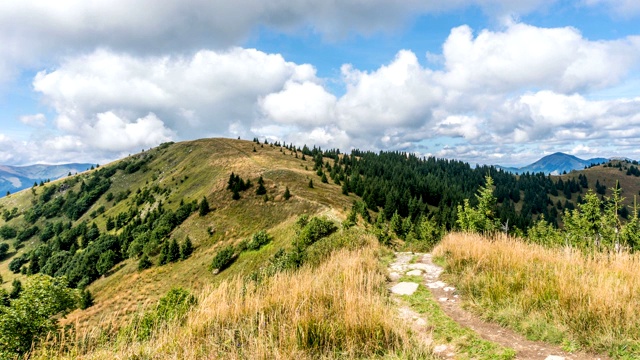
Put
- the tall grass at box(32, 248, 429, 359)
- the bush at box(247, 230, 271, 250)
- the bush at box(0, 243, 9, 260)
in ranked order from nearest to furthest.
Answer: the tall grass at box(32, 248, 429, 359) < the bush at box(247, 230, 271, 250) < the bush at box(0, 243, 9, 260)

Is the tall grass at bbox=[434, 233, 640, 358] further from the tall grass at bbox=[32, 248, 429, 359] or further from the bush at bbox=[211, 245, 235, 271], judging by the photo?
the bush at bbox=[211, 245, 235, 271]

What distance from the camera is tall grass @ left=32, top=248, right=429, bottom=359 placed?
4.74 m

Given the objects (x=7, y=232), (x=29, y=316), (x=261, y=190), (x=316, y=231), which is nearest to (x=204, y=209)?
(x=261, y=190)

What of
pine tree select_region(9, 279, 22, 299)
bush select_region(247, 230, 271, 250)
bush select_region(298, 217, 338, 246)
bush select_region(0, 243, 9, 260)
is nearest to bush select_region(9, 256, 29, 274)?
bush select_region(0, 243, 9, 260)

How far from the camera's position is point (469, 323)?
631 cm

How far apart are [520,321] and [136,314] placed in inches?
333

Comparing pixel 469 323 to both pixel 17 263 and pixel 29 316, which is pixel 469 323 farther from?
pixel 17 263

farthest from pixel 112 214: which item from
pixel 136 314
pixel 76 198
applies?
pixel 136 314

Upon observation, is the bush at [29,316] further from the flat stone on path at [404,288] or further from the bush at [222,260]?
the bush at [222,260]

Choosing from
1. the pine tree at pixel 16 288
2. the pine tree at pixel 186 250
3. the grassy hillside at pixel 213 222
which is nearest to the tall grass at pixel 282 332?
the grassy hillside at pixel 213 222

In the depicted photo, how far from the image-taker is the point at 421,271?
10609 millimetres

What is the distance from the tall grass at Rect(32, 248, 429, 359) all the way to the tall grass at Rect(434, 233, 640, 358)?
2718mm

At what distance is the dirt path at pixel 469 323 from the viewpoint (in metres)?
4.85

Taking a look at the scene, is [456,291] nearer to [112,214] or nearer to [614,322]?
[614,322]
